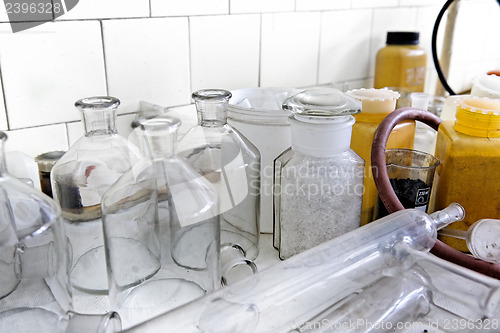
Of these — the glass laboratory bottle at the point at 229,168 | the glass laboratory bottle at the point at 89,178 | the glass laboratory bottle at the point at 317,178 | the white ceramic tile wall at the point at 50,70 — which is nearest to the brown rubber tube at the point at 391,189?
the glass laboratory bottle at the point at 317,178

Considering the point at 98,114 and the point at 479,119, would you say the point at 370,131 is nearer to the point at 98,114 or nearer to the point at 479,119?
the point at 479,119

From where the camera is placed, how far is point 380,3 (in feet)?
3.34

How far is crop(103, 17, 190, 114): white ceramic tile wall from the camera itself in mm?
684

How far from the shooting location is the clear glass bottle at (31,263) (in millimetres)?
428

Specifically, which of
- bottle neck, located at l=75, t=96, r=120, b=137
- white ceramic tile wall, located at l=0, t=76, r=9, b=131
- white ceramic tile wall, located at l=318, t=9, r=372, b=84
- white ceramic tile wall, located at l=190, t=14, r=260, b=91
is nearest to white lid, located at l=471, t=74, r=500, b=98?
white ceramic tile wall, located at l=318, t=9, r=372, b=84

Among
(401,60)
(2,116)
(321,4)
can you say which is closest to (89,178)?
(2,116)

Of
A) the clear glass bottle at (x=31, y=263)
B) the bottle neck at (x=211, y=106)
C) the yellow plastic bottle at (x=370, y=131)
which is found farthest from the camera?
the yellow plastic bottle at (x=370, y=131)

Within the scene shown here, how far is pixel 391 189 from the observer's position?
57cm

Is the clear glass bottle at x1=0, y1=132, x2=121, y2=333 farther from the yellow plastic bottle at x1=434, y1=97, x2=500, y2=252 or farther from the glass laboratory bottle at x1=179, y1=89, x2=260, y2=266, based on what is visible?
the yellow plastic bottle at x1=434, y1=97, x2=500, y2=252

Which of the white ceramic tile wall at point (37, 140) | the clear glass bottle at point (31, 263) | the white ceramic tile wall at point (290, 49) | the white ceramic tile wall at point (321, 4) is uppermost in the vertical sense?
the white ceramic tile wall at point (321, 4)

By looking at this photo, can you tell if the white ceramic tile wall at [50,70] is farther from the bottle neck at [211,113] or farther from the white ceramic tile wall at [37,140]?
the bottle neck at [211,113]

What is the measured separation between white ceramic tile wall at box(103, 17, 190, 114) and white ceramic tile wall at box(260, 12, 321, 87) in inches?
6.7

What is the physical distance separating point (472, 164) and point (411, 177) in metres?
0.07

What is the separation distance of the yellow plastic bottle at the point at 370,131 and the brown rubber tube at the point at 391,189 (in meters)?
0.03
